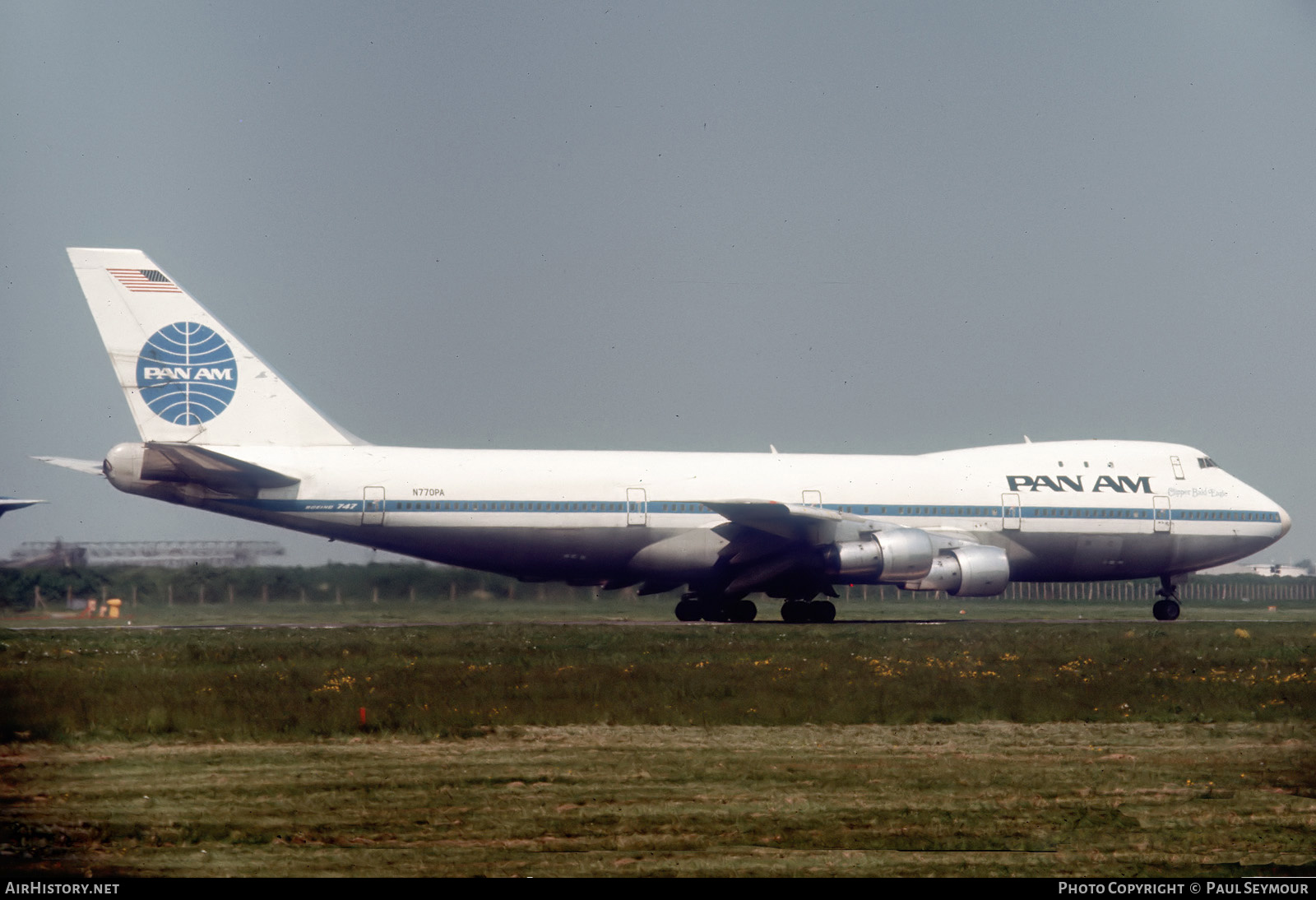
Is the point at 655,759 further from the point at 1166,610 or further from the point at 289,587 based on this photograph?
the point at 1166,610

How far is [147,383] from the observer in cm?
2809

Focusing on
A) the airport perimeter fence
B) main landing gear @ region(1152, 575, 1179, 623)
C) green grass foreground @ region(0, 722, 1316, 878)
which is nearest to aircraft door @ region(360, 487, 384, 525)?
the airport perimeter fence

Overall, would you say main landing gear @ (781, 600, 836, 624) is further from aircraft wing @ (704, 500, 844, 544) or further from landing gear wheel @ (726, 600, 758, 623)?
aircraft wing @ (704, 500, 844, 544)

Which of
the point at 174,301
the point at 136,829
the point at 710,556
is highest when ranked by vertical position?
the point at 174,301

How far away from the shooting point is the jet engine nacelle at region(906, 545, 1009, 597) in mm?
28234

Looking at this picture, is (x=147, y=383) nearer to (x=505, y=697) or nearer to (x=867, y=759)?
(x=505, y=697)

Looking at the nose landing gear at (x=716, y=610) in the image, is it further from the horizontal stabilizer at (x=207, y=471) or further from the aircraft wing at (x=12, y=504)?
the aircraft wing at (x=12, y=504)

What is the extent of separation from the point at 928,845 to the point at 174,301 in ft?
78.7

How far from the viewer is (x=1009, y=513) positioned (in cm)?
3070

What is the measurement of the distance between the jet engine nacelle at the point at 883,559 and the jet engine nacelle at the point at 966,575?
0.91ft

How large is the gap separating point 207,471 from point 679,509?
31.8ft

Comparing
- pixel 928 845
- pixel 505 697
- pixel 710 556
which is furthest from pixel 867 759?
pixel 710 556

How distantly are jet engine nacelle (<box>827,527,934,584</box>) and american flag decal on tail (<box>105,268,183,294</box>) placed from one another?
15.2m

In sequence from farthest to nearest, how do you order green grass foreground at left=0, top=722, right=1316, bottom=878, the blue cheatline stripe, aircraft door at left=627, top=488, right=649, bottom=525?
aircraft door at left=627, top=488, right=649, bottom=525 < the blue cheatline stripe < green grass foreground at left=0, top=722, right=1316, bottom=878
